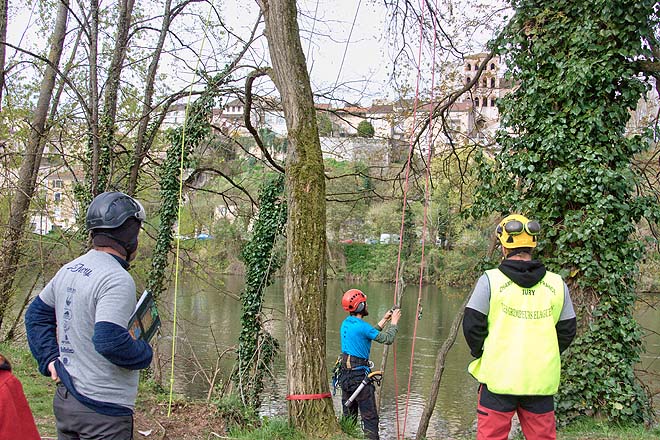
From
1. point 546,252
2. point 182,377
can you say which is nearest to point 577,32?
point 546,252

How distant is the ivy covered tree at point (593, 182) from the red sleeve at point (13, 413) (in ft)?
19.9

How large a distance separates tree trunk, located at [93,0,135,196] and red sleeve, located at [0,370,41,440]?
857 centimetres

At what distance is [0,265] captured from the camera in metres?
12.2

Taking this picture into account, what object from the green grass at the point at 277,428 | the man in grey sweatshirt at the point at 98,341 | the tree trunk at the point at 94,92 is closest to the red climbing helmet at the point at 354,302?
the green grass at the point at 277,428

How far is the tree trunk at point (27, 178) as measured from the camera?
12.2 m

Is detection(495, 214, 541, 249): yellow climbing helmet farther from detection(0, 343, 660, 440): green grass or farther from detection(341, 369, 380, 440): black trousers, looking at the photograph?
detection(341, 369, 380, 440): black trousers

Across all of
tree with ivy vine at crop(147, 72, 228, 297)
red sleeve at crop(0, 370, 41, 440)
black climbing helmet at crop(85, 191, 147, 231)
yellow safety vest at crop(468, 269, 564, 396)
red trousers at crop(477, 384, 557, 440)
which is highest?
tree with ivy vine at crop(147, 72, 228, 297)

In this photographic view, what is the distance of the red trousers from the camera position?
12.7 feet

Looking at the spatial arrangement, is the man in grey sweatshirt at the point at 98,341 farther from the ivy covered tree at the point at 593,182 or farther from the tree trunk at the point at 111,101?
the tree trunk at the point at 111,101

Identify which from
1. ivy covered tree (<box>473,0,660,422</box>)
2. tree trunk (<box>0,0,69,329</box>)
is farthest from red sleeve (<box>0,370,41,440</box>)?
tree trunk (<box>0,0,69,329</box>)

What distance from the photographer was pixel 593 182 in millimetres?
7285

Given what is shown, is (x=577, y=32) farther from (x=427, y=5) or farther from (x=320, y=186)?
(x=320, y=186)

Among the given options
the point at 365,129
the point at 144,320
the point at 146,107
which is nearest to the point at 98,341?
the point at 144,320

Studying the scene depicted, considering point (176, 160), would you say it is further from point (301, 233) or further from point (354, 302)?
point (301, 233)
